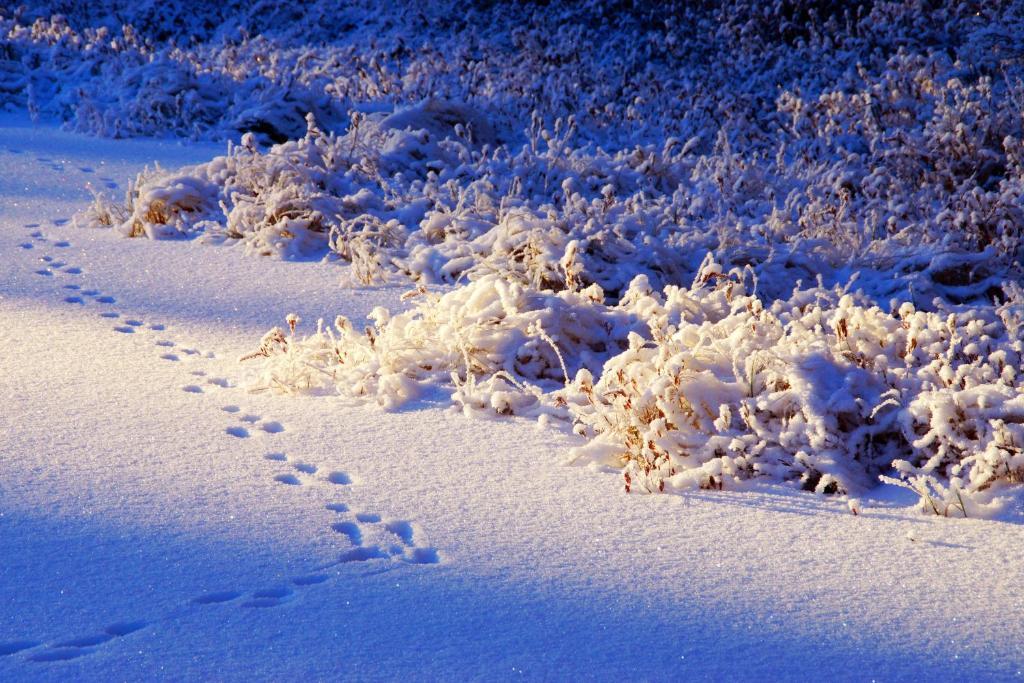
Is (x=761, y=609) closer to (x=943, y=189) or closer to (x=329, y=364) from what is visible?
(x=329, y=364)

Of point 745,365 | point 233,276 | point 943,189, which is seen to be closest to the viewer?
point 745,365

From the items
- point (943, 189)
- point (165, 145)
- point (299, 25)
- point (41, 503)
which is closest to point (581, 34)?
point (299, 25)

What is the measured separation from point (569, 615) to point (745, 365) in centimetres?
120

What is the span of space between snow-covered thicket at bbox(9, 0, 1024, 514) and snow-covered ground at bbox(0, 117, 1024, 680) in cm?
21

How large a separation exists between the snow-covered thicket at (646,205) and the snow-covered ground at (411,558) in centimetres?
21

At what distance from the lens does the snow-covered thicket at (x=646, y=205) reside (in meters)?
3.01

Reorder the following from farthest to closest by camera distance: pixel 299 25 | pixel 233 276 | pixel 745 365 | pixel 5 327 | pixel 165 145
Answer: pixel 299 25 < pixel 165 145 < pixel 233 276 < pixel 5 327 < pixel 745 365

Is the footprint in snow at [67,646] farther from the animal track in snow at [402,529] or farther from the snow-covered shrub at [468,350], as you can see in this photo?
the snow-covered shrub at [468,350]

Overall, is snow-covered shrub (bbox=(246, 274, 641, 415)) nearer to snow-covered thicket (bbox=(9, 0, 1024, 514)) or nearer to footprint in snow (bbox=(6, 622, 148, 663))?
snow-covered thicket (bbox=(9, 0, 1024, 514))

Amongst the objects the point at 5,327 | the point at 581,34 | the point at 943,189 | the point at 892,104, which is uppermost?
the point at 581,34

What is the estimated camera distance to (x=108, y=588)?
7.14 ft

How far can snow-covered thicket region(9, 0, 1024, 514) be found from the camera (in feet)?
9.89

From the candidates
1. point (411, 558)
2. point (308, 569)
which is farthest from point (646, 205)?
point (308, 569)

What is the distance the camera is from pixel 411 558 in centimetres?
239
